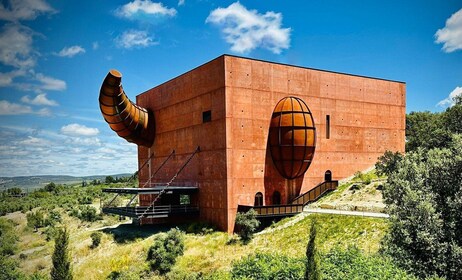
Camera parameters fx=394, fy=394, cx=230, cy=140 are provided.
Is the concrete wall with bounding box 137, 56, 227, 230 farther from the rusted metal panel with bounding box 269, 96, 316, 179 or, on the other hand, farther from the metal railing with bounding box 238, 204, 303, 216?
the rusted metal panel with bounding box 269, 96, 316, 179

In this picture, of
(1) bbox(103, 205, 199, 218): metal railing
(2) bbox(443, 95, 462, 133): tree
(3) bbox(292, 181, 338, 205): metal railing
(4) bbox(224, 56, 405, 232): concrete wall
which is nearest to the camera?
(1) bbox(103, 205, 199, 218): metal railing

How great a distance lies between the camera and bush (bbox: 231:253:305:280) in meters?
16.2

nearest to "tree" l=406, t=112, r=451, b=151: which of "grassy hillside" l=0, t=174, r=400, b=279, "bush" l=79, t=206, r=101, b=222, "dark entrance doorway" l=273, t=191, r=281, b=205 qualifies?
"dark entrance doorway" l=273, t=191, r=281, b=205

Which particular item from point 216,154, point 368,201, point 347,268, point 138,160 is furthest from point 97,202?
point 347,268

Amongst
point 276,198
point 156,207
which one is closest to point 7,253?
point 156,207

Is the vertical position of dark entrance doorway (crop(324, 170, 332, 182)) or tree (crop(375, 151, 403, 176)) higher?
tree (crop(375, 151, 403, 176))

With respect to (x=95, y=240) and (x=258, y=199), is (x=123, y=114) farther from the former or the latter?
(x=258, y=199)

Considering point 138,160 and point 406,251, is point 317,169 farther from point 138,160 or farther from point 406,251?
point 138,160

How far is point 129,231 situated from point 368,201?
801 inches

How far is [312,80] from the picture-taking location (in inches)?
1391

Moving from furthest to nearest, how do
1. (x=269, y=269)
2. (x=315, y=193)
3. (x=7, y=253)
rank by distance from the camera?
1. (x=7, y=253)
2. (x=315, y=193)
3. (x=269, y=269)

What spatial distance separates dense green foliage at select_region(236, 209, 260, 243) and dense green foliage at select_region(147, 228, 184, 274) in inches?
174

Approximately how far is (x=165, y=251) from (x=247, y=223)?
6.07 metres

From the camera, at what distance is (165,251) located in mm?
27359
